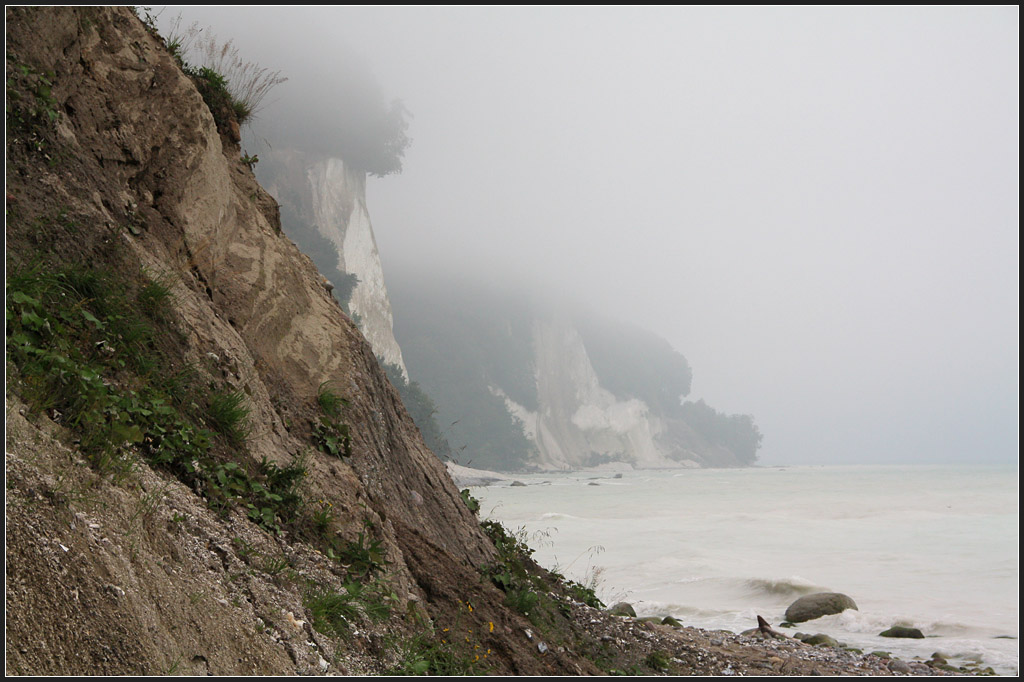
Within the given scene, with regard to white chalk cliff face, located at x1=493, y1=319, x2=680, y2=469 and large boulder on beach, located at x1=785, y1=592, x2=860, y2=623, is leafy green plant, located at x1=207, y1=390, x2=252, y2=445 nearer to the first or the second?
large boulder on beach, located at x1=785, y1=592, x2=860, y2=623

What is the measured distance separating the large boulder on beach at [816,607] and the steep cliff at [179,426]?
958cm

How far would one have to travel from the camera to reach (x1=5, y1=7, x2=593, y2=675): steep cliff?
266 centimetres

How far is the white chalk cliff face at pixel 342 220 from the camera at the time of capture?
65.0 m

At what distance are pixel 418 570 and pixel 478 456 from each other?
310 feet

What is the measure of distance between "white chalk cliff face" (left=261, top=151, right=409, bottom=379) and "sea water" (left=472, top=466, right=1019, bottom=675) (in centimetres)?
3151

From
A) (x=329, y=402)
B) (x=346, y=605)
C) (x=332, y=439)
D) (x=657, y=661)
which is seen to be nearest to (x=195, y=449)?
(x=346, y=605)

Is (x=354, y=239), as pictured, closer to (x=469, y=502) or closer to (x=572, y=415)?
(x=572, y=415)

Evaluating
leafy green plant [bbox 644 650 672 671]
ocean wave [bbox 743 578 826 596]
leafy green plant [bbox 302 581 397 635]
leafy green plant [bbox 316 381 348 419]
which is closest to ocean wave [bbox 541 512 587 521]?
ocean wave [bbox 743 578 826 596]

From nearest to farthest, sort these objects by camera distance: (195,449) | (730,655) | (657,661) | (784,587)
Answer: (195,449) → (657,661) → (730,655) → (784,587)

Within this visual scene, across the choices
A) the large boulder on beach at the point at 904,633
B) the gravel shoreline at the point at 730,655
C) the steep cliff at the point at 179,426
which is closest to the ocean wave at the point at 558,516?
the large boulder on beach at the point at 904,633

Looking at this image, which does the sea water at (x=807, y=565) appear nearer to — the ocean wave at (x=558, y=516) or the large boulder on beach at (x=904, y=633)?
the ocean wave at (x=558, y=516)

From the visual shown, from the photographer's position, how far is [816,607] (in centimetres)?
1385

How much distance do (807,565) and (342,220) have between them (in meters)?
57.8

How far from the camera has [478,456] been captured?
98625 millimetres
